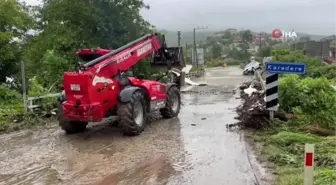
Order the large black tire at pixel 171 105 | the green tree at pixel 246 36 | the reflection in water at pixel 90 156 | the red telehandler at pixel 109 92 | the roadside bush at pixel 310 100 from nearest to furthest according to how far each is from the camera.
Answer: the reflection in water at pixel 90 156 < the red telehandler at pixel 109 92 < the roadside bush at pixel 310 100 < the large black tire at pixel 171 105 < the green tree at pixel 246 36

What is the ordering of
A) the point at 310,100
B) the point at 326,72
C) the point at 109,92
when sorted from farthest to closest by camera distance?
the point at 326,72 < the point at 310,100 < the point at 109,92

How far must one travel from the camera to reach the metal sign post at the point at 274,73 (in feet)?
36.0

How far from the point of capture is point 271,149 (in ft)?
29.0

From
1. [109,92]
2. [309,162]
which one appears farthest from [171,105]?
[309,162]

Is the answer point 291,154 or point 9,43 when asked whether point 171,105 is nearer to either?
point 291,154

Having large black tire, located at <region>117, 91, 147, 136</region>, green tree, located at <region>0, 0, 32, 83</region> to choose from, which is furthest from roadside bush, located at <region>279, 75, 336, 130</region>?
A: green tree, located at <region>0, 0, 32, 83</region>

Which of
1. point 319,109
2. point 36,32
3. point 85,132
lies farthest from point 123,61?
point 36,32

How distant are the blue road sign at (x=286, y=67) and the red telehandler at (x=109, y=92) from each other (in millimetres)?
3375

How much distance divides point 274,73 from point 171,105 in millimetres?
3760

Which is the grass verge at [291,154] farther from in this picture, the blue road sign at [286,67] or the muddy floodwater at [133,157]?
the blue road sign at [286,67]

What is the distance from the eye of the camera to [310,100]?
38.1 ft

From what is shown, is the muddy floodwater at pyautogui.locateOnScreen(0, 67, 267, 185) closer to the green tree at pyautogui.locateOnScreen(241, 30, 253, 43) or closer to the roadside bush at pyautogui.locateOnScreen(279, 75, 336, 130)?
the roadside bush at pyautogui.locateOnScreen(279, 75, 336, 130)

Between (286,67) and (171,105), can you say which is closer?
(286,67)

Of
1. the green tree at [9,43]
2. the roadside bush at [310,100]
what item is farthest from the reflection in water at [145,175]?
the green tree at [9,43]
